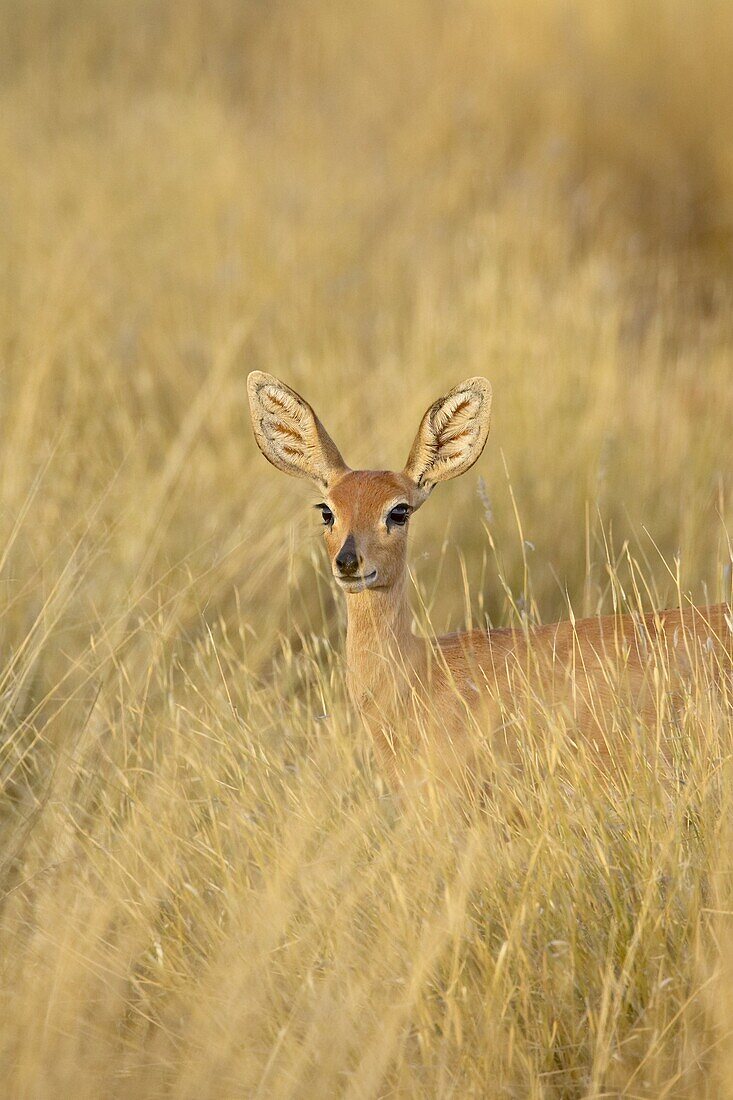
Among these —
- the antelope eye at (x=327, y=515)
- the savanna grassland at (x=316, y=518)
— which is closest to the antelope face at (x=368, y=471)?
the antelope eye at (x=327, y=515)

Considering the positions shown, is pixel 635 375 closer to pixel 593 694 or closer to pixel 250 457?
pixel 250 457

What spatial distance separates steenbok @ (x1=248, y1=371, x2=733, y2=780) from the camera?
12.0 feet

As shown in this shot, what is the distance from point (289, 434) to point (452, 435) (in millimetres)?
483

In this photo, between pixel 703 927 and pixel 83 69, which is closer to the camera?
pixel 703 927

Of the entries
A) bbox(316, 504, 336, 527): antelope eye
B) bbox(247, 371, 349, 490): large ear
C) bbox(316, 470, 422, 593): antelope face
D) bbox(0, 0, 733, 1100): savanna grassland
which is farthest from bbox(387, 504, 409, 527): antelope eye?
bbox(0, 0, 733, 1100): savanna grassland

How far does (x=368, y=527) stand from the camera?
3812mm

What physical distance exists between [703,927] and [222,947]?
3.08 ft

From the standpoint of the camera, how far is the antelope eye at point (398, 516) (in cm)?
386

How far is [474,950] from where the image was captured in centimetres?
273

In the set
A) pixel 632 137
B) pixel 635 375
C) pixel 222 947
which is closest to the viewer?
pixel 222 947

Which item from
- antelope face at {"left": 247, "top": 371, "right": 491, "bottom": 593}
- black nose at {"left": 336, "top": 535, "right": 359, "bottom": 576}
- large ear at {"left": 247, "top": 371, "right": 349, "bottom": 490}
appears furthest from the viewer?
large ear at {"left": 247, "top": 371, "right": 349, "bottom": 490}

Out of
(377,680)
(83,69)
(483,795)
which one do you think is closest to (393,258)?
(83,69)

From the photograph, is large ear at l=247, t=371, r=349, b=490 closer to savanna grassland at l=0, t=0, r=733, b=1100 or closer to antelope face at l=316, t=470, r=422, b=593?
antelope face at l=316, t=470, r=422, b=593

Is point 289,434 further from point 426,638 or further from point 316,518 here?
point 316,518
